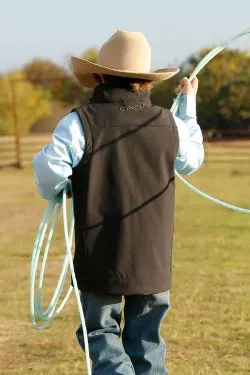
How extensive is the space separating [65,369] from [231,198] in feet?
39.6

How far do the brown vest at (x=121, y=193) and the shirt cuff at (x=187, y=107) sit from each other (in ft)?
1.01

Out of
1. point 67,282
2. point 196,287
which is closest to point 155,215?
point 196,287

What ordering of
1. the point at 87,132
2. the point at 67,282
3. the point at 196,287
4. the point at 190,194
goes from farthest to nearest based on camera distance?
the point at 190,194 < the point at 67,282 < the point at 196,287 < the point at 87,132

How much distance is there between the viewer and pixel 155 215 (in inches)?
145

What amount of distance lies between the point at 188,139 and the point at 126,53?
1.45 ft

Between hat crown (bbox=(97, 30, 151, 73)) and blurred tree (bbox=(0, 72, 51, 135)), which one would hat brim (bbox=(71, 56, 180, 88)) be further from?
blurred tree (bbox=(0, 72, 51, 135))

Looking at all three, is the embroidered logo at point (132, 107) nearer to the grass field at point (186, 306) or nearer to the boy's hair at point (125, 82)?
the boy's hair at point (125, 82)

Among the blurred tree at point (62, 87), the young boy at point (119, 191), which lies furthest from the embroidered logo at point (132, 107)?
the blurred tree at point (62, 87)

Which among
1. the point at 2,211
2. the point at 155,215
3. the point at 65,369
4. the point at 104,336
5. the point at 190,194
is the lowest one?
the point at 190,194

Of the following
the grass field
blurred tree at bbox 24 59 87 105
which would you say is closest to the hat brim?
the grass field

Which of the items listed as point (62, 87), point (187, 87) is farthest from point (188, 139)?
point (62, 87)

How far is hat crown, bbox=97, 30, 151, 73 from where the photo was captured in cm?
375

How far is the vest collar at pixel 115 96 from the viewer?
12.0ft

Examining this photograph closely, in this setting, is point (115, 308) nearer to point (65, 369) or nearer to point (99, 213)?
point (99, 213)
